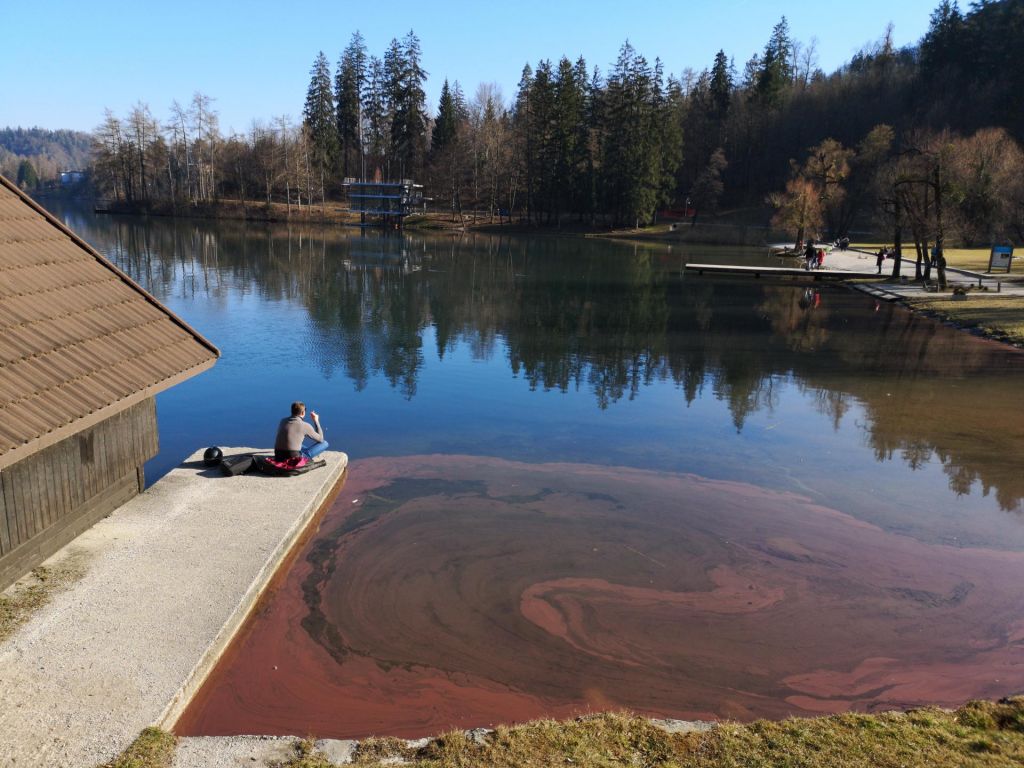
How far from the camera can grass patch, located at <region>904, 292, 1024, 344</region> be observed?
25.5 m

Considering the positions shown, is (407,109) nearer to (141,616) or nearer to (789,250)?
(789,250)

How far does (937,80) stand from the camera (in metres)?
82.9

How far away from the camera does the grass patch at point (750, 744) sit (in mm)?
5480

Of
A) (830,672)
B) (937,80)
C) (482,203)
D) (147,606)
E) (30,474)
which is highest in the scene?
(937,80)

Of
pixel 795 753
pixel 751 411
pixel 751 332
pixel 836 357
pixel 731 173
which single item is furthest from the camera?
pixel 731 173

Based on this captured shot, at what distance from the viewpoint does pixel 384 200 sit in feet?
287

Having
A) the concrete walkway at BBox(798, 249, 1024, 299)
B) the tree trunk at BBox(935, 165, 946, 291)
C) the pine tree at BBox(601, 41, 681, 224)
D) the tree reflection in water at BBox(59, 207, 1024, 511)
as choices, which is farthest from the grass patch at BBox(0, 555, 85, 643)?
the pine tree at BBox(601, 41, 681, 224)

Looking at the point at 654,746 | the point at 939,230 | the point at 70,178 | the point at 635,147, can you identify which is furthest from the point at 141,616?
the point at 70,178

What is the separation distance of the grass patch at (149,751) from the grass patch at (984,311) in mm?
26209

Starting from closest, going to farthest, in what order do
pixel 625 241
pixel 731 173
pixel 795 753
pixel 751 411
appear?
pixel 795 753
pixel 751 411
pixel 625 241
pixel 731 173

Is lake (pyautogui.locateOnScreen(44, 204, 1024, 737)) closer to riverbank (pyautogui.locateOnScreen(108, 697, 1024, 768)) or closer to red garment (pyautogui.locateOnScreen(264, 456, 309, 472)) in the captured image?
riverbank (pyautogui.locateOnScreen(108, 697, 1024, 768))

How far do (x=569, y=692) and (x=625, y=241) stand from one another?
66.9m

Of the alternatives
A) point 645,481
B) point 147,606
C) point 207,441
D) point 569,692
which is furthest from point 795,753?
point 207,441

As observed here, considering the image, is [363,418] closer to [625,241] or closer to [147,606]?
[147,606]
